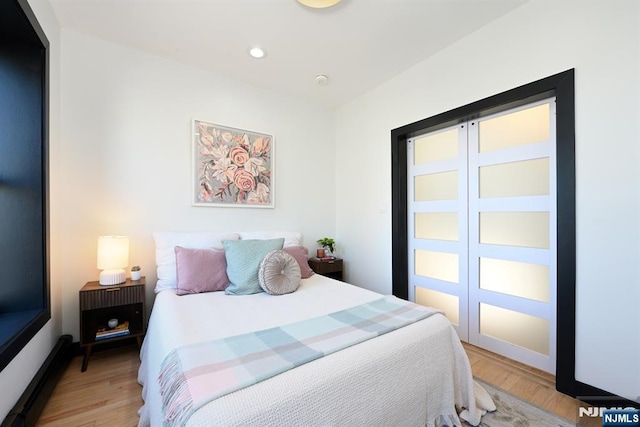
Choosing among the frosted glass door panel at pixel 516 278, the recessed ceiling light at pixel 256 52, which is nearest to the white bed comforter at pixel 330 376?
the frosted glass door panel at pixel 516 278

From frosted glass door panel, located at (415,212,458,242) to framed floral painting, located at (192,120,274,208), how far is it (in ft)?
5.50

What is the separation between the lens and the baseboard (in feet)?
4.20

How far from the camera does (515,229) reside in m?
2.11

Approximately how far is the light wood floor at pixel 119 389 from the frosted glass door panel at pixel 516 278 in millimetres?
557

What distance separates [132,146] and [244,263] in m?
1.50

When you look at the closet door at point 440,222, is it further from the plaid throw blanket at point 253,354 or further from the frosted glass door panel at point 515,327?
the plaid throw blanket at point 253,354

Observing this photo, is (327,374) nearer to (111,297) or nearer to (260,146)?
(111,297)

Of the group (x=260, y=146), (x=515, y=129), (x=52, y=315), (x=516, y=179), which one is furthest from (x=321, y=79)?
(x=52, y=315)

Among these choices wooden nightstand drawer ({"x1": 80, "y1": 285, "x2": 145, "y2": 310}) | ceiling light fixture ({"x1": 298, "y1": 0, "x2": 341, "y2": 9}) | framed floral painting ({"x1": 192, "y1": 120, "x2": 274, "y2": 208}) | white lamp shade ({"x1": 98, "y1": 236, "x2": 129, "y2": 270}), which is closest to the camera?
ceiling light fixture ({"x1": 298, "y1": 0, "x2": 341, "y2": 9})

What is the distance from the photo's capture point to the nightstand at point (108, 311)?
1.91 m

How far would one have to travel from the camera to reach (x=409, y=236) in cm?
283

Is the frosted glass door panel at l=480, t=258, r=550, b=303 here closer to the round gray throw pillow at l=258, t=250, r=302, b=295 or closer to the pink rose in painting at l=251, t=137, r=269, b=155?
the round gray throw pillow at l=258, t=250, r=302, b=295

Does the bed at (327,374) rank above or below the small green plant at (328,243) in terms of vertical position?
below

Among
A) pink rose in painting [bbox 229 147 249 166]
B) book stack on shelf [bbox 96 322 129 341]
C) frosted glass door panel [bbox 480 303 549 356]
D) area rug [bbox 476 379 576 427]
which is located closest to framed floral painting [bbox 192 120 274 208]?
pink rose in painting [bbox 229 147 249 166]
